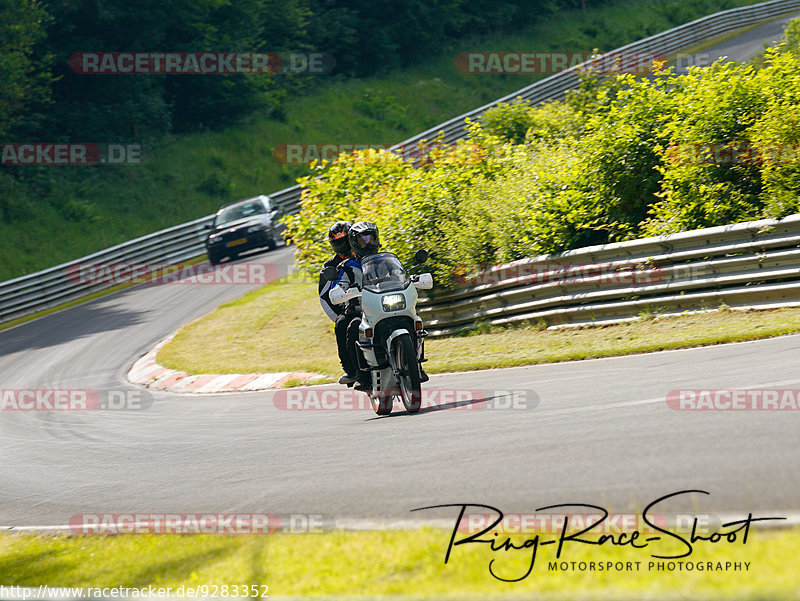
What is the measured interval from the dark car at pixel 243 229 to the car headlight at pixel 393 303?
19340mm

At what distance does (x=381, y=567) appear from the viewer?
4617mm

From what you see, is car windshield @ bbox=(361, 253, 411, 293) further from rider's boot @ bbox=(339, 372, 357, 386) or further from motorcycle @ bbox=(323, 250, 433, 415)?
rider's boot @ bbox=(339, 372, 357, 386)

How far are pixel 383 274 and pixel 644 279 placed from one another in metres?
4.46

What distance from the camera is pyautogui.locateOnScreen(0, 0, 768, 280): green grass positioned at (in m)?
33.7

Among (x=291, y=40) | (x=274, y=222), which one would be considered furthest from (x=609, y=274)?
(x=291, y=40)

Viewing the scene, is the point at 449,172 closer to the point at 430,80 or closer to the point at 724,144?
the point at 724,144

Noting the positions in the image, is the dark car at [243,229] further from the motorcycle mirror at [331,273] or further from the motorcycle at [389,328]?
the motorcycle mirror at [331,273]

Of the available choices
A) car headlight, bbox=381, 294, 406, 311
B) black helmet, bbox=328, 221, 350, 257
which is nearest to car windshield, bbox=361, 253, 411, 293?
car headlight, bbox=381, 294, 406, 311

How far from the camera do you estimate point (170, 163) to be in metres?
39.3

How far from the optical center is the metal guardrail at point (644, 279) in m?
10.4

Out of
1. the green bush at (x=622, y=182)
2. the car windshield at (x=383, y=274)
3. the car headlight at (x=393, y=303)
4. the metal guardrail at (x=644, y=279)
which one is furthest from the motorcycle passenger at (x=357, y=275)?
the green bush at (x=622, y=182)

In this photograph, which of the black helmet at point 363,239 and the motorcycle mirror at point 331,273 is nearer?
the motorcycle mirror at point 331,273

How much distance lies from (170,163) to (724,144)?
3101cm

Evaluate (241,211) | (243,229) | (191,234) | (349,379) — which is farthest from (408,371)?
(191,234)
